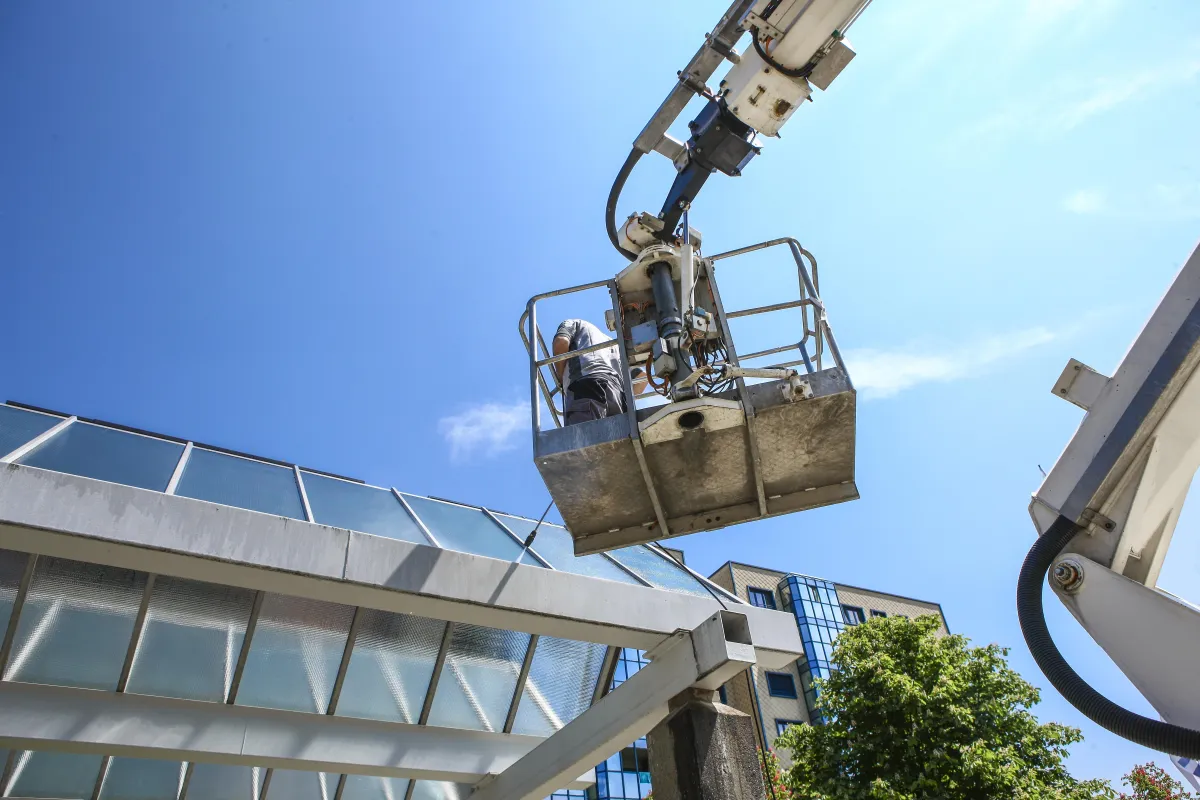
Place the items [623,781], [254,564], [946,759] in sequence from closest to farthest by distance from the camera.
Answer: [254,564]
[946,759]
[623,781]

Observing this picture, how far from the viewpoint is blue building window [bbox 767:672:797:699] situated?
3684 centimetres

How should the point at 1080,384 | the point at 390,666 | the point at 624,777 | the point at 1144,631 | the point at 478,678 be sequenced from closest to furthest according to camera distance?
the point at 1144,631 → the point at 1080,384 → the point at 390,666 → the point at 478,678 → the point at 624,777

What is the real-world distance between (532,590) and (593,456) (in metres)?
1.02

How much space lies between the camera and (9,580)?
17.1ft

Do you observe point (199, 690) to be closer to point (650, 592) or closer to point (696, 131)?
point (650, 592)

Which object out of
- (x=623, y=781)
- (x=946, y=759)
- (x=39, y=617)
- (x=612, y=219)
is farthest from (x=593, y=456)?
(x=623, y=781)

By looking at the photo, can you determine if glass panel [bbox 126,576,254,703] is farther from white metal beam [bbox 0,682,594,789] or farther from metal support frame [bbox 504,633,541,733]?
metal support frame [bbox 504,633,541,733]

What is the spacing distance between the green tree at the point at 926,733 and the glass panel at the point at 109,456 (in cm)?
1326

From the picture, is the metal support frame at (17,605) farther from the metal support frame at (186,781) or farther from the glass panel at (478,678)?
the glass panel at (478,678)

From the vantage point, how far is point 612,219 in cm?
620

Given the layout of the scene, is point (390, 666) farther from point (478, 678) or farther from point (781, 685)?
point (781, 685)

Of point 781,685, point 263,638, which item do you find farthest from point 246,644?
point 781,685

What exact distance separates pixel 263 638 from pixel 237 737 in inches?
28.2

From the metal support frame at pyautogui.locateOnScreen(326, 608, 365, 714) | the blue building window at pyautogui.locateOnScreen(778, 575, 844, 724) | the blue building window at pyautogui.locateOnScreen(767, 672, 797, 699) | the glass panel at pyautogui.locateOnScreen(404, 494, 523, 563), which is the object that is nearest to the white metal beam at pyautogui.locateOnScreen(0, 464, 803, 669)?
the glass panel at pyautogui.locateOnScreen(404, 494, 523, 563)
